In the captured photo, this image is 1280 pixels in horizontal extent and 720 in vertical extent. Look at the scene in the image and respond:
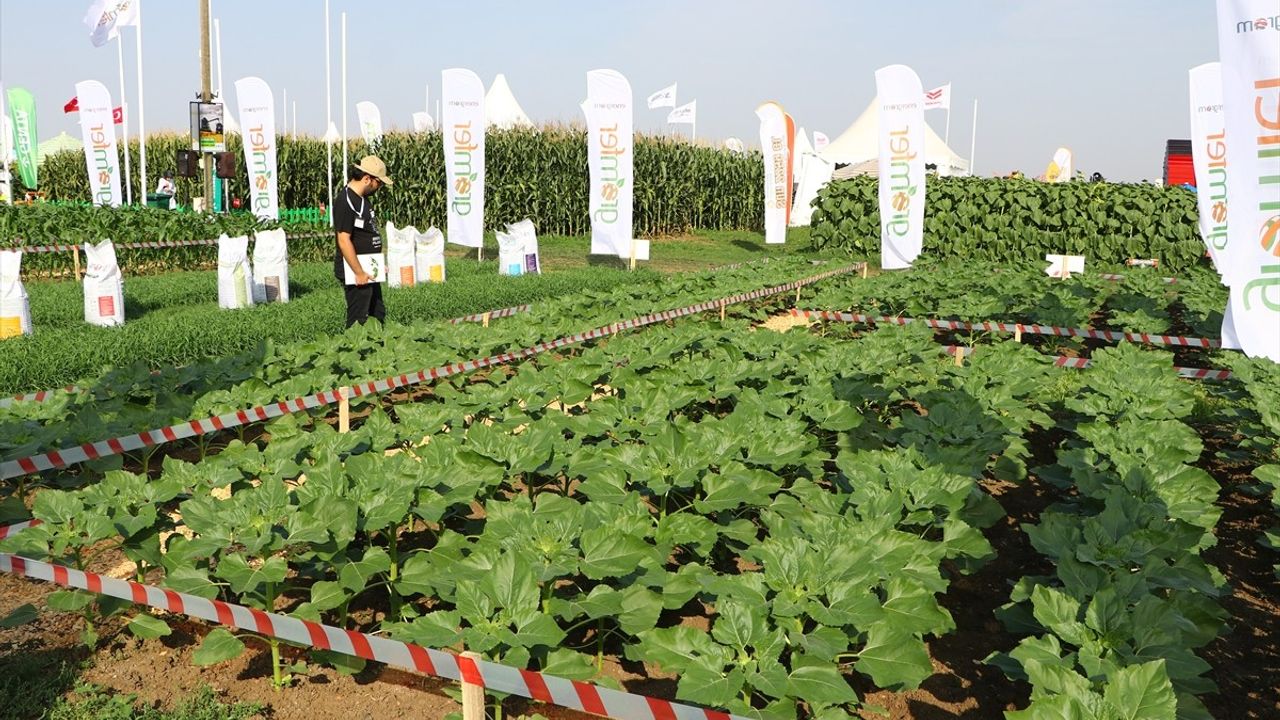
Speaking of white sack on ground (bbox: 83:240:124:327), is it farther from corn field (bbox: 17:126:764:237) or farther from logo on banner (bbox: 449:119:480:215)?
corn field (bbox: 17:126:764:237)

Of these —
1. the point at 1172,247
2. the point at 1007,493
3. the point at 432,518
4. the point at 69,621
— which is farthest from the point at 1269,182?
the point at 1172,247

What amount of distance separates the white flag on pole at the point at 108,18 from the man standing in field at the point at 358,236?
1795 cm

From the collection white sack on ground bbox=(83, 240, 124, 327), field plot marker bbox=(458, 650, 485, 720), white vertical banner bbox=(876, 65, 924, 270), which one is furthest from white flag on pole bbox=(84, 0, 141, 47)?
field plot marker bbox=(458, 650, 485, 720)

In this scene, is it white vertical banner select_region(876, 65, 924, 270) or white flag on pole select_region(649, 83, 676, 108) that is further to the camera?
white flag on pole select_region(649, 83, 676, 108)

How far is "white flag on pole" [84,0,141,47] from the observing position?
22.9 metres

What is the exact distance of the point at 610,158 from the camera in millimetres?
17953

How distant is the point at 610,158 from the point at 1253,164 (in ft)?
41.3

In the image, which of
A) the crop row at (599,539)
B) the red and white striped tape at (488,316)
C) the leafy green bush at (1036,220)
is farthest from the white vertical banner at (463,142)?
the crop row at (599,539)

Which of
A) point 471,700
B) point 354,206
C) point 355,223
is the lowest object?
point 471,700

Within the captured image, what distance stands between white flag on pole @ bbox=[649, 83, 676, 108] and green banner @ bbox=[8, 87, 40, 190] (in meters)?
19.9

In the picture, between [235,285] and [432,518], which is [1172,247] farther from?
[432,518]

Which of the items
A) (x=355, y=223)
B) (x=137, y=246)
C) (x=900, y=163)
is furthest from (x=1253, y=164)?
(x=137, y=246)

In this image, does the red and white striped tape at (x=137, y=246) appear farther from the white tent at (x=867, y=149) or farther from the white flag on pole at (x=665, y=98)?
the white tent at (x=867, y=149)

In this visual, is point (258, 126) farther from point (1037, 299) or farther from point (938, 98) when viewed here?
point (938, 98)
